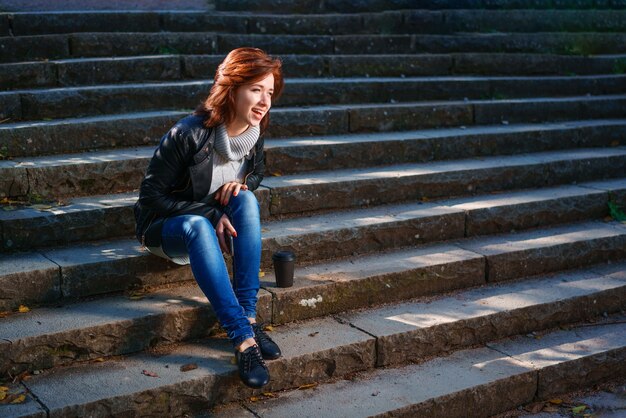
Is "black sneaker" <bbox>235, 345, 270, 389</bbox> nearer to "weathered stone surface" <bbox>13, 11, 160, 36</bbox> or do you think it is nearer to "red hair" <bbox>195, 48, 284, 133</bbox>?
"red hair" <bbox>195, 48, 284, 133</bbox>

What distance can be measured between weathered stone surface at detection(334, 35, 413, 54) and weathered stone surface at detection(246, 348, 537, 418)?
3.85m

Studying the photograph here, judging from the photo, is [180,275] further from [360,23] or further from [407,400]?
[360,23]

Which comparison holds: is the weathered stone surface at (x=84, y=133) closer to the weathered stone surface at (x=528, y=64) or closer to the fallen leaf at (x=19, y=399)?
the fallen leaf at (x=19, y=399)

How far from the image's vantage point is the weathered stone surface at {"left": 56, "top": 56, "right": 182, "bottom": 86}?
6.02 meters

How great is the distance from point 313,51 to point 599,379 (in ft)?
13.3

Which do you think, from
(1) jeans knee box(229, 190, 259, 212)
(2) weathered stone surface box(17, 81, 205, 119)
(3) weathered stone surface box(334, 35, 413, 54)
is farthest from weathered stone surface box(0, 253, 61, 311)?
(3) weathered stone surface box(334, 35, 413, 54)

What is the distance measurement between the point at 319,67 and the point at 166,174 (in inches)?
131

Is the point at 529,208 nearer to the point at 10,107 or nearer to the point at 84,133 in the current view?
the point at 84,133

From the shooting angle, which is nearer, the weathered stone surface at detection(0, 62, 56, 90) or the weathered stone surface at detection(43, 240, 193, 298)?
the weathered stone surface at detection(43, 240, 193, 298)

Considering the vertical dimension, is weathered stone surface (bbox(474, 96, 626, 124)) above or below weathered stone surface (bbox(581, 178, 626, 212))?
above

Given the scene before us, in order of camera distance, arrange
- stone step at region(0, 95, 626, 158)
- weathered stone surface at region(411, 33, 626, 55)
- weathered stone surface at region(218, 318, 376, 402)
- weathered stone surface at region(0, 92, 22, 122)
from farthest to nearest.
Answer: weathered stone surface at region(411, 33, 626, 55), weathered stone surface at region(0, 92, 22, 122), stone step at region(0, 95, 626, 158), weathered stone surface at region(218, 318, 376, 402)

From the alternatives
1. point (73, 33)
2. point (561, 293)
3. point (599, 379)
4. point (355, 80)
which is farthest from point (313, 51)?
point (599, 379)

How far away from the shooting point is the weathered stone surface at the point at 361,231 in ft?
15.8

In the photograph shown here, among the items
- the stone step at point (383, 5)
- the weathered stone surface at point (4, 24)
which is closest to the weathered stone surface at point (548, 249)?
the stone step at point (383, 5)
